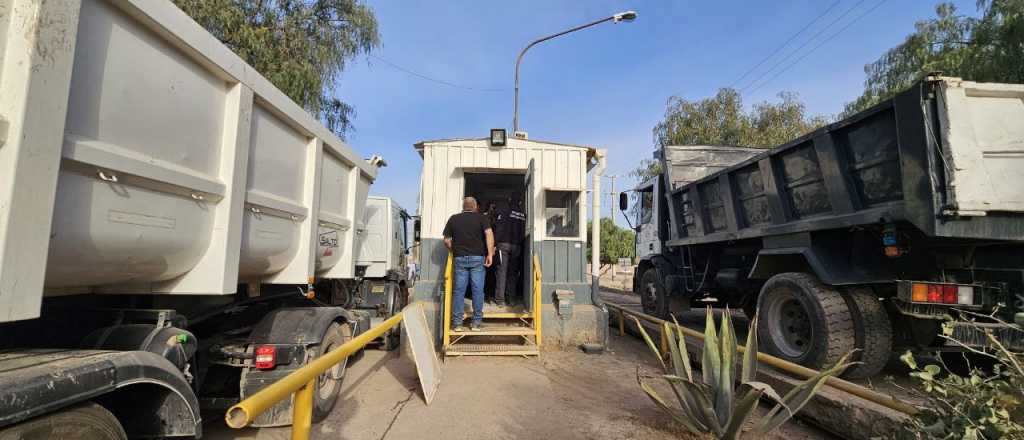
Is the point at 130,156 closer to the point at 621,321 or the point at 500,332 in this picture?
the point at 500,332

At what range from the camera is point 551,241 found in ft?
22.5

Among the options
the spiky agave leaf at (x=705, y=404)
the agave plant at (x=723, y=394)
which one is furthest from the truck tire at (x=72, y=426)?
the spiky agave leaf at (x=705, y=404)

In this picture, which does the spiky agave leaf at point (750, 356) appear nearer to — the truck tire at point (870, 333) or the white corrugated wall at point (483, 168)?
the truck tire at point (870, 333)

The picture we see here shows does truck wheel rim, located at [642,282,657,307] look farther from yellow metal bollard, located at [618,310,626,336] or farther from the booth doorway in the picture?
the booth doorway

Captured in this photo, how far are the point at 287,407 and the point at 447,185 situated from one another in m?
4.06

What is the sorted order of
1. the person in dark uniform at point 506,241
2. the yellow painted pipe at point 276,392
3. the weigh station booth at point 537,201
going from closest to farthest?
the yellow painted pipe at point 276,392 → the weigh station booth at point 537,201 → the person in dark uniform at point 506,241

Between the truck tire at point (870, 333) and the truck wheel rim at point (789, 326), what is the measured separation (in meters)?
0.43

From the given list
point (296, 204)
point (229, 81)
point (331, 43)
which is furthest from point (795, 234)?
point (331, 43)

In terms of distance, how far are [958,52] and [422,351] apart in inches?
562

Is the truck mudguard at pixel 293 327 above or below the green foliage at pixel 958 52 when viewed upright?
below

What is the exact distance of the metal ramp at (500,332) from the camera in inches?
221

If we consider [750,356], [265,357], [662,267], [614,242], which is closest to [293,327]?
[265,357]

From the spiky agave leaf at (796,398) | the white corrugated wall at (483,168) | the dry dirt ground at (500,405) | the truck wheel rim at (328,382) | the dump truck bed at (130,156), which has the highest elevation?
the white corrugated wall at (483,168)

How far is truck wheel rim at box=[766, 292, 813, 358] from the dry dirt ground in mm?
1171
